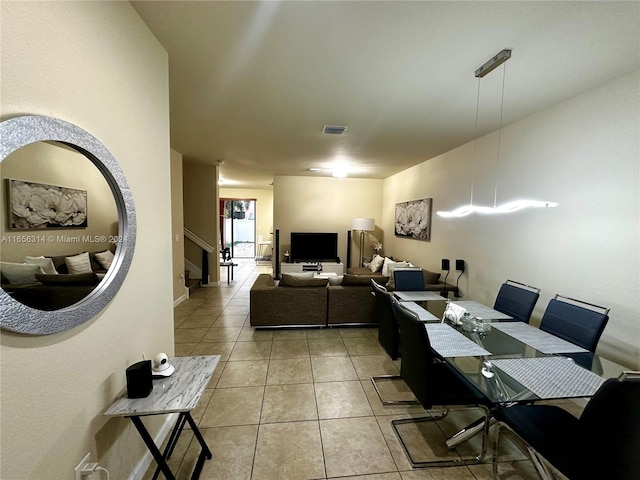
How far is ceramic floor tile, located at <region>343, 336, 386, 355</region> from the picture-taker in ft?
10.5

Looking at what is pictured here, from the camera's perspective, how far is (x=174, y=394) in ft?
4.43

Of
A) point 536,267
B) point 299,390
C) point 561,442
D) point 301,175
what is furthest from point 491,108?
point 301,175

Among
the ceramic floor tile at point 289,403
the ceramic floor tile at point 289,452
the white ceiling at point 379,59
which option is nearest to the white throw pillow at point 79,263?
the white ceiling at point 379,59

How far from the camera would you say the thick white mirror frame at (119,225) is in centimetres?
81

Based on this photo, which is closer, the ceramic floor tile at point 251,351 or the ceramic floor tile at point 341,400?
the ceramic floor tile at point 341,400

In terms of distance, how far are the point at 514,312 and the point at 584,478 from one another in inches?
62.7

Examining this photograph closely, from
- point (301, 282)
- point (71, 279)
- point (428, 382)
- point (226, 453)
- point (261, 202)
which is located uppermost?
point (261, 202)

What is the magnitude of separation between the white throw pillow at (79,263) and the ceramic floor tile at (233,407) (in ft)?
5.21

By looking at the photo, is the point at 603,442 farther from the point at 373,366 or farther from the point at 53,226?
the point at 53,226

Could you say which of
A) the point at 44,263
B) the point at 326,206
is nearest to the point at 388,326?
the point at 44,263

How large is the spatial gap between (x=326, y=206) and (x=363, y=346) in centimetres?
433

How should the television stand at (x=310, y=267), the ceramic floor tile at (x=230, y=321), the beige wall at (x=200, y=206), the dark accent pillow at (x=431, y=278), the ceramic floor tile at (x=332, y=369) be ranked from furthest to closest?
1. the television stand at (x=310, y=267)
2. the beige wall at (x=200, y=206)
3. the dark accent pillow at (x=431, y=278)
4. the ceramic floor tile at (x=230, y=321)
5. the ceramic floor tile at (x=332, y=369)

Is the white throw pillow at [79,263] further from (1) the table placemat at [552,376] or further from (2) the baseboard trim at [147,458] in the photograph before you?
(1) the table placemat at [552,376]

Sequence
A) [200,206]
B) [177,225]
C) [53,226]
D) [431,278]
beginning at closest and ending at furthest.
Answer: [53,226], [431,278], [177,225], [200,206]
